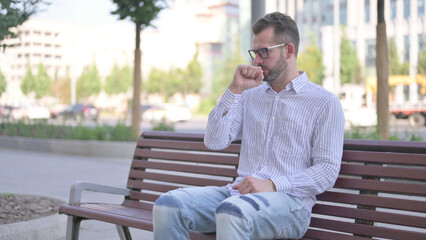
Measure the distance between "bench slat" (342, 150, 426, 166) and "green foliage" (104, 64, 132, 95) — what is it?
6752 centimetres

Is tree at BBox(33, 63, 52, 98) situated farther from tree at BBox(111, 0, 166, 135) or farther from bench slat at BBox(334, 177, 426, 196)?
bench slat at BBox(334, 177, 426, 196)

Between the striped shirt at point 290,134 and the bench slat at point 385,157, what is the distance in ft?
0.49

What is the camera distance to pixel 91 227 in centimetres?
527

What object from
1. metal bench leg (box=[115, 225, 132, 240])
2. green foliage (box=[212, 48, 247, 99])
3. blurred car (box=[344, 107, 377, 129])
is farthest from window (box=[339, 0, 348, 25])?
metal bench leg (box=[115, 225, 132, 240])

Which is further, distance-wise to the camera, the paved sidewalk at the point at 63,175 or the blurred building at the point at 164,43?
the blurred building at the point at 164,43

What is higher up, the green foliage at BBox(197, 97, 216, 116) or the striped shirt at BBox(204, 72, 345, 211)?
the green foliage at BBox(197, 97, 216, 116)

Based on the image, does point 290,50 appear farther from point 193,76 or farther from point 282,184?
point 193,76

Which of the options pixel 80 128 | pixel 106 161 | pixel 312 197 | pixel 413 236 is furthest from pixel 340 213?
pixel 80 128

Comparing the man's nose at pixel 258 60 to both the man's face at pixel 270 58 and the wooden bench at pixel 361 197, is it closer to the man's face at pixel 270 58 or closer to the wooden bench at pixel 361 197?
the man's face at pixel 270 58

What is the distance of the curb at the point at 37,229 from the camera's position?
4320mm

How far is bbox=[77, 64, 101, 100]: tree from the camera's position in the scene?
233ft

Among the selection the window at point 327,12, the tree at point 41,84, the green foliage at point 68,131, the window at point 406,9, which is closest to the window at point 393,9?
the window at point 406,9

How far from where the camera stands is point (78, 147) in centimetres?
1326

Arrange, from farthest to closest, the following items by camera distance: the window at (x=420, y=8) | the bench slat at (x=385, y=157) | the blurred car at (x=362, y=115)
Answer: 1. the window at (x=420, y=8)
2. the blurred car at (x=362, y=115)
3. the bench slat at (x=385, y=157)
